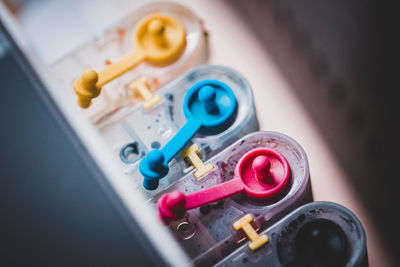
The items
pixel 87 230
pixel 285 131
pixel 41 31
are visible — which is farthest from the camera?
pixel 41 31

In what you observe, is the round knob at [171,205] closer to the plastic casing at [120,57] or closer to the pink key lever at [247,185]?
the pink key lever at [247,185]

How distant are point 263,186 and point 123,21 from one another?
355 mm

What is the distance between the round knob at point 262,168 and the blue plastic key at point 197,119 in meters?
0.09

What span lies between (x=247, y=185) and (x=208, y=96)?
0.13 m

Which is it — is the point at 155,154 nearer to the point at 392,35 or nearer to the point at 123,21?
the point at 123,21

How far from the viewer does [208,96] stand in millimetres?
515

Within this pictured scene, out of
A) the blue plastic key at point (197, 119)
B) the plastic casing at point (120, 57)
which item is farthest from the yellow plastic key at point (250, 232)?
the plastic casing at point (120, 57)

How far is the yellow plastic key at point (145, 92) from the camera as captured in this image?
565mm

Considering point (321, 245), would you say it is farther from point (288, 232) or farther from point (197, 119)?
point (197, 119)

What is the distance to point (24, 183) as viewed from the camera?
0.43m

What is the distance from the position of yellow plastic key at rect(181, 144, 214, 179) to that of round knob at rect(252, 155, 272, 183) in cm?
6

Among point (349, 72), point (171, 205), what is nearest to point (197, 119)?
point (171, 205)

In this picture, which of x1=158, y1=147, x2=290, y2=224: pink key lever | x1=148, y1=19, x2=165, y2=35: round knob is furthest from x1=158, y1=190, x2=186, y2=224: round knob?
x1=148, y1=19, x2=165, y2=35: round knob

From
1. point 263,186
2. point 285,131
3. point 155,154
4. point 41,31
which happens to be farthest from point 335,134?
point 41,31
